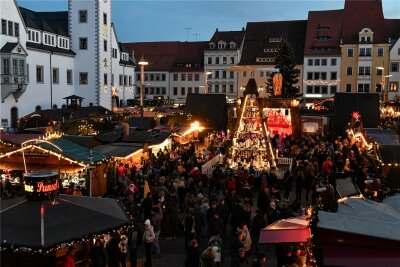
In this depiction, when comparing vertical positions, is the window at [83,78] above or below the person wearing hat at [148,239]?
above

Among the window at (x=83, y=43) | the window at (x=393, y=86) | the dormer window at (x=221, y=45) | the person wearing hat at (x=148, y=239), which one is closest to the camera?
the person wearing hat at (x=148, y=239)

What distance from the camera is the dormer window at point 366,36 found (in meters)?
59.2

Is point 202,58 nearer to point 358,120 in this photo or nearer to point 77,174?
point 358,120

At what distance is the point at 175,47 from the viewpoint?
73.9m

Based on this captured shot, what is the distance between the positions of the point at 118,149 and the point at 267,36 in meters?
48.8

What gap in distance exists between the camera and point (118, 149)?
21156 mm

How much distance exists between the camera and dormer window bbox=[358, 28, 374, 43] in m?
59.2

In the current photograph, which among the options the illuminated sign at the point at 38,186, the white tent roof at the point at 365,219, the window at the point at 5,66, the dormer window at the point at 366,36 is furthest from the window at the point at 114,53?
the white tent roof at the point at 365,219

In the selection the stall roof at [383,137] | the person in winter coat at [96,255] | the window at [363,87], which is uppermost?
the window at [363,87]

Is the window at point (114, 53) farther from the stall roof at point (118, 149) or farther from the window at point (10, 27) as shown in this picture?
the stall roof at point (118, 149)

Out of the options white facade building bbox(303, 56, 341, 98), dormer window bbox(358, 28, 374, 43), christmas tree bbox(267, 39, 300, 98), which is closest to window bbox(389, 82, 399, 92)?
dormer window bbox(358, 28, 374, 43)

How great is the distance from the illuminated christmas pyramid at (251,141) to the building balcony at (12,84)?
66.8ft

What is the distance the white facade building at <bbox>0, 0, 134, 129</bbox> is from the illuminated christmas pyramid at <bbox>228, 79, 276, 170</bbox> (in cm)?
2027

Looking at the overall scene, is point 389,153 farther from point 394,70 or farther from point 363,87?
point 363,87
